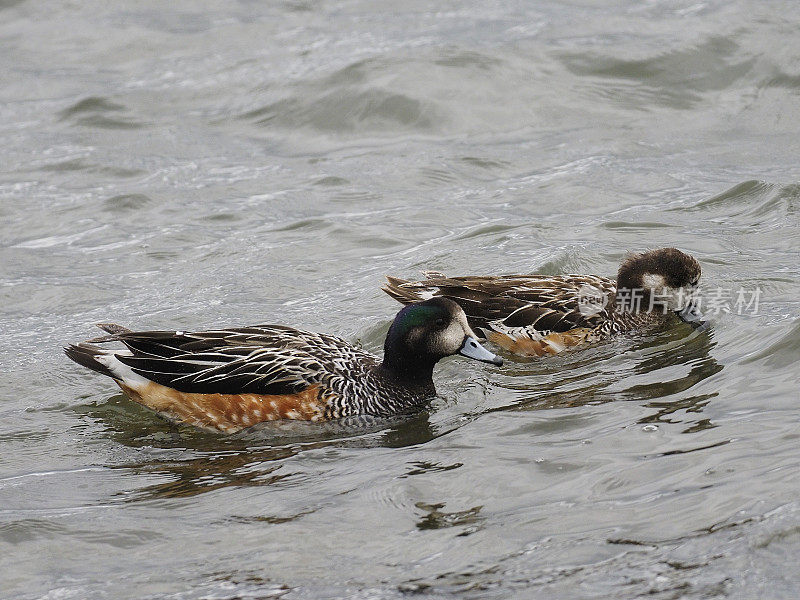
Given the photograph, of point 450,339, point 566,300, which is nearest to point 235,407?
point 450,339

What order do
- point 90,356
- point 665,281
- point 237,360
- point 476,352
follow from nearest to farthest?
1. point 476,352
2. point 237,360
3. point 90,356
4. point 665,281

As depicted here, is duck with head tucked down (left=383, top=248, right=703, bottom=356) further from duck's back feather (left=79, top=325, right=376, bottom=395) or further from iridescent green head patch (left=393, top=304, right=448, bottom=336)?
duck's back feather (left=79, top=325, right=376, bottom=395)

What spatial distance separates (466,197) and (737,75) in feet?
16.2

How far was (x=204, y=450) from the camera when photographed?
8641mm

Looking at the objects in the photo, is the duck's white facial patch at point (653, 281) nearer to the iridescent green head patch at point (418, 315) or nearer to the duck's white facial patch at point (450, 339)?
the duck's white facial patch at point (450, 339)

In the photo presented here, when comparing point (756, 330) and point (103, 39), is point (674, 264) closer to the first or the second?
point (756, 330)

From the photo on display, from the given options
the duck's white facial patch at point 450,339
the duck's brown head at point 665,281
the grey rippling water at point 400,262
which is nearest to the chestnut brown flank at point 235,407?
the grey rippling water at point 400,262

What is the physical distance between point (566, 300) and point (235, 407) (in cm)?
304

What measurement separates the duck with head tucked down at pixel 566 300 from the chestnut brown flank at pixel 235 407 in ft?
5.50

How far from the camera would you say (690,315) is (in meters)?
10.3

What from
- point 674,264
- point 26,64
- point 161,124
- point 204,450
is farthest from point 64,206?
point 674,264

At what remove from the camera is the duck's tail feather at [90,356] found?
9.17m

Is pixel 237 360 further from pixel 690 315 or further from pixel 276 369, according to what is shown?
pixel 690 315

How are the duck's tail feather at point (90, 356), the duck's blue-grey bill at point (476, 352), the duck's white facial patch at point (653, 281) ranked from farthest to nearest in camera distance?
the duck's white facial patch at point (653, 281) → the duck's tail feather at point (90, 356) → the duck's blue-grey bill at point (476, 352)
